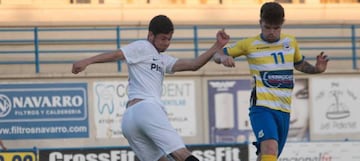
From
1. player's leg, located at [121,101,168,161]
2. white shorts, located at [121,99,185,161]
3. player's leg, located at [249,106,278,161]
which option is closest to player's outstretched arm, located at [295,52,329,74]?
player's leg, located at [249,106,278,161]

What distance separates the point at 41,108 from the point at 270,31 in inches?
422

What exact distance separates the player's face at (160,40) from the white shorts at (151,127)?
1.61 feet

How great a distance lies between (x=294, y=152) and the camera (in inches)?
584

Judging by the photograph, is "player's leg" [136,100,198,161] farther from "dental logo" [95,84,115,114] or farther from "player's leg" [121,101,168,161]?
"dental logo" [95,84,115,114]

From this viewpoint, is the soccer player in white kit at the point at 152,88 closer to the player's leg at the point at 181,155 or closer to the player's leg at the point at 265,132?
the player's leg at the point at 181,155

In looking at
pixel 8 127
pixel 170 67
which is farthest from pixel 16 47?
pixel 170 67

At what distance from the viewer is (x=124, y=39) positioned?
19.2 m

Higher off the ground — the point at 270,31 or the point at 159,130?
the point at 270,31

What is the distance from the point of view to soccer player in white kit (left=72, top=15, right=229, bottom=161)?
7.39 metres

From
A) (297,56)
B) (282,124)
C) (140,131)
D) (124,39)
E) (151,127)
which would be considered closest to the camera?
(151,127)

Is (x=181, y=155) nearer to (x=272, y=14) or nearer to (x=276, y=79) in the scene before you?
(x=276, y=79)

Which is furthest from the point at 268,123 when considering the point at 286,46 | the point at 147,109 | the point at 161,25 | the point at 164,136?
the point at 161,25

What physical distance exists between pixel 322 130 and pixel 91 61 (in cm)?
1194

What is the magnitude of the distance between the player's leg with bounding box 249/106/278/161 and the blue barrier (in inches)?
424
